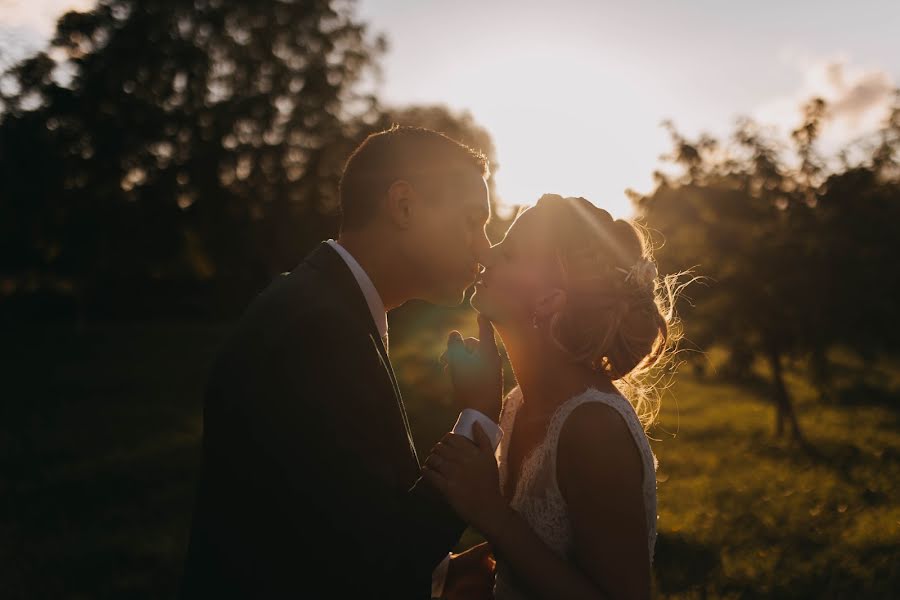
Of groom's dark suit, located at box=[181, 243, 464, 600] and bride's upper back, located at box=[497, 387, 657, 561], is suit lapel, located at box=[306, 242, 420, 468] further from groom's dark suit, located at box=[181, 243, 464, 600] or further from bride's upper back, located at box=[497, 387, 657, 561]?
bride's upper back, located at box=[497, 387, 657, 561]

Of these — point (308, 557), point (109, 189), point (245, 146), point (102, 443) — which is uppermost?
point (245, 146)

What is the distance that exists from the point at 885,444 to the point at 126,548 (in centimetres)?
1262

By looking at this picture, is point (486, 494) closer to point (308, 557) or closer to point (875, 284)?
point (308, 557)

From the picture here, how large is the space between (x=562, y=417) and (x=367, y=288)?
36.4 inches

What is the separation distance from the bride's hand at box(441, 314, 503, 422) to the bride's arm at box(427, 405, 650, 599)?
0.49 meters

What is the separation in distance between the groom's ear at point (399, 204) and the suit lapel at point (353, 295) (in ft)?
1.59

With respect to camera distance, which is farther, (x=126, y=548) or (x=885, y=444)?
(x=885, y=444)

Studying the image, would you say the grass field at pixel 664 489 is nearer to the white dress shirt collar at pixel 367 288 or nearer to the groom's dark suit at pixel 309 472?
the white dress shirt collar at pixel 367 288

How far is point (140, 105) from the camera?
32500 mm

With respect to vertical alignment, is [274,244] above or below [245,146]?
below

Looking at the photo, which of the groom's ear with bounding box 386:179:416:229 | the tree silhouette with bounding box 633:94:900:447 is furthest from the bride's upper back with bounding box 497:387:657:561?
the tree silhouette with bounding box 633:94:900:447

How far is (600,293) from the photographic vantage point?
10.0 ft

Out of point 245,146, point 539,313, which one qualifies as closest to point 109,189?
point 245,146

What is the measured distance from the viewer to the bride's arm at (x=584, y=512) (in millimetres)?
2475
